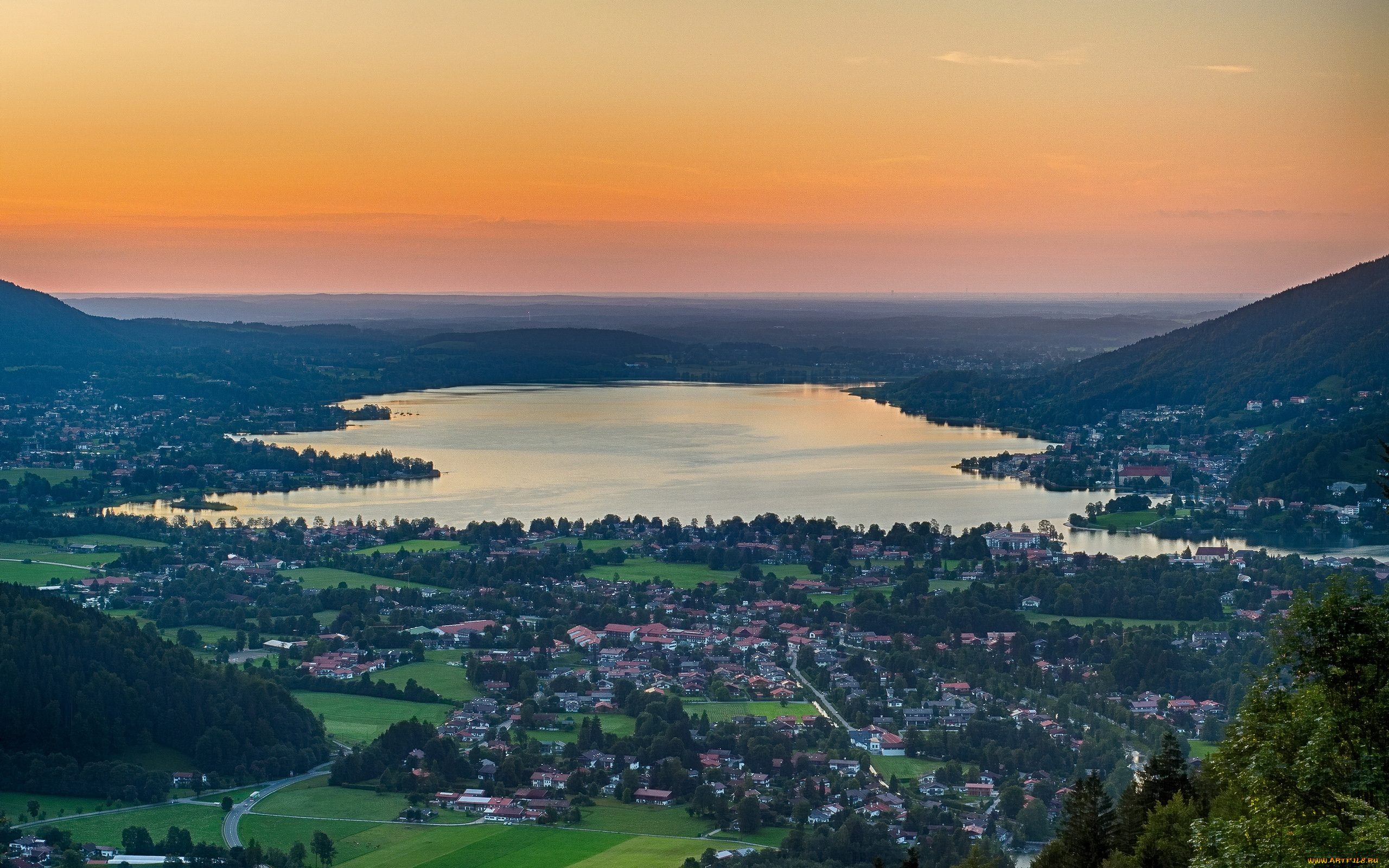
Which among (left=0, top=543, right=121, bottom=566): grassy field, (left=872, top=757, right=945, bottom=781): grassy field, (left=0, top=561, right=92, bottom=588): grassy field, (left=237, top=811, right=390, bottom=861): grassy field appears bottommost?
(left=237, top=811, right=390, bottom=861): grassy field

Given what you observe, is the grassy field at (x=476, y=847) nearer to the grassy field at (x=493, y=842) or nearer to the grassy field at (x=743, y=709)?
the grassy field at (x=493, y=842)

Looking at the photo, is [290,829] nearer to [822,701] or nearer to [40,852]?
[40,852]

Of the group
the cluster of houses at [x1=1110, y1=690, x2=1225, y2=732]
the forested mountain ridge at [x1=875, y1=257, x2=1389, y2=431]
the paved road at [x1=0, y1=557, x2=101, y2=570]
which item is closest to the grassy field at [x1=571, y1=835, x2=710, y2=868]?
the cluster of houses at [x1=1110, y1=690, x2=1225, y2=732]

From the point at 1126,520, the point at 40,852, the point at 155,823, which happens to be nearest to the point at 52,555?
the point at 155,823

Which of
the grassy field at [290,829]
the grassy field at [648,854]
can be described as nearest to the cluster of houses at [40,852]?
the grassy field at [290,829]

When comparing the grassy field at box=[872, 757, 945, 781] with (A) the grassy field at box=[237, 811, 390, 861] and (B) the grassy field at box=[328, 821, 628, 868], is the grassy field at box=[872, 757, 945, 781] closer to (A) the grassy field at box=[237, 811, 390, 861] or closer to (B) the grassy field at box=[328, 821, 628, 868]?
(B) the grassy field at box=[328, 821, 628, 868]
